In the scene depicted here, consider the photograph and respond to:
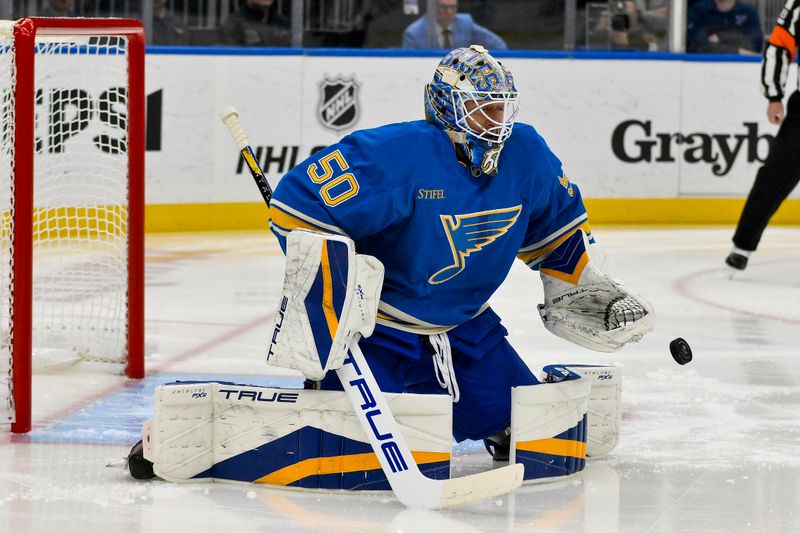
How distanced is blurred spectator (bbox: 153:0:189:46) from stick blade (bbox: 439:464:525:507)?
4.98 meters

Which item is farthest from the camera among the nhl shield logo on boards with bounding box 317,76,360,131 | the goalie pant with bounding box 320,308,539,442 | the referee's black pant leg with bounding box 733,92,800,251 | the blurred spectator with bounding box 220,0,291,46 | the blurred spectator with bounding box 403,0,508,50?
the blurred spectator with bounding box 403,0,508,50

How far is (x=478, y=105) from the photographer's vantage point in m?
2.74

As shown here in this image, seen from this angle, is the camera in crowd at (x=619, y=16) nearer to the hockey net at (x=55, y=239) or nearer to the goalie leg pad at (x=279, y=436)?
the hockey net at (x=55, y=239)

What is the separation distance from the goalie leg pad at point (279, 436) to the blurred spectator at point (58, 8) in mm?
4558

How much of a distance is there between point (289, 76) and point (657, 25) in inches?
83.8

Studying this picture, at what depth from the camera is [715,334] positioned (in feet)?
15.3

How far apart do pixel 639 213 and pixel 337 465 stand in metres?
5.66

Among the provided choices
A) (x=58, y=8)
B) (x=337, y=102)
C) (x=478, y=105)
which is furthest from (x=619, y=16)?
(x=478, y=105)

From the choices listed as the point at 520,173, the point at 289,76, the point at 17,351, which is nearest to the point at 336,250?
the point at 520,173

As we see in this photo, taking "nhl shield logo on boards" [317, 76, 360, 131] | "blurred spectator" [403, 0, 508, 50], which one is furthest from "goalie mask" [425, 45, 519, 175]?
"blurred spectator" [403, 0, 508, 50]

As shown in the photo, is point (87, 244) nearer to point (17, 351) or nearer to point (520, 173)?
point (17, 351)

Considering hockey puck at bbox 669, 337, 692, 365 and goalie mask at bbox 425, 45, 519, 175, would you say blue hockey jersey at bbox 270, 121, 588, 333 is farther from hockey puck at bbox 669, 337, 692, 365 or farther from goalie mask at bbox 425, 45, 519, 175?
hockey puck at bbox 669, 337, 692, 365

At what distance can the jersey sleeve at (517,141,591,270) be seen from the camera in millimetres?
2918

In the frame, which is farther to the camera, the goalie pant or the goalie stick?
the goalie pant
